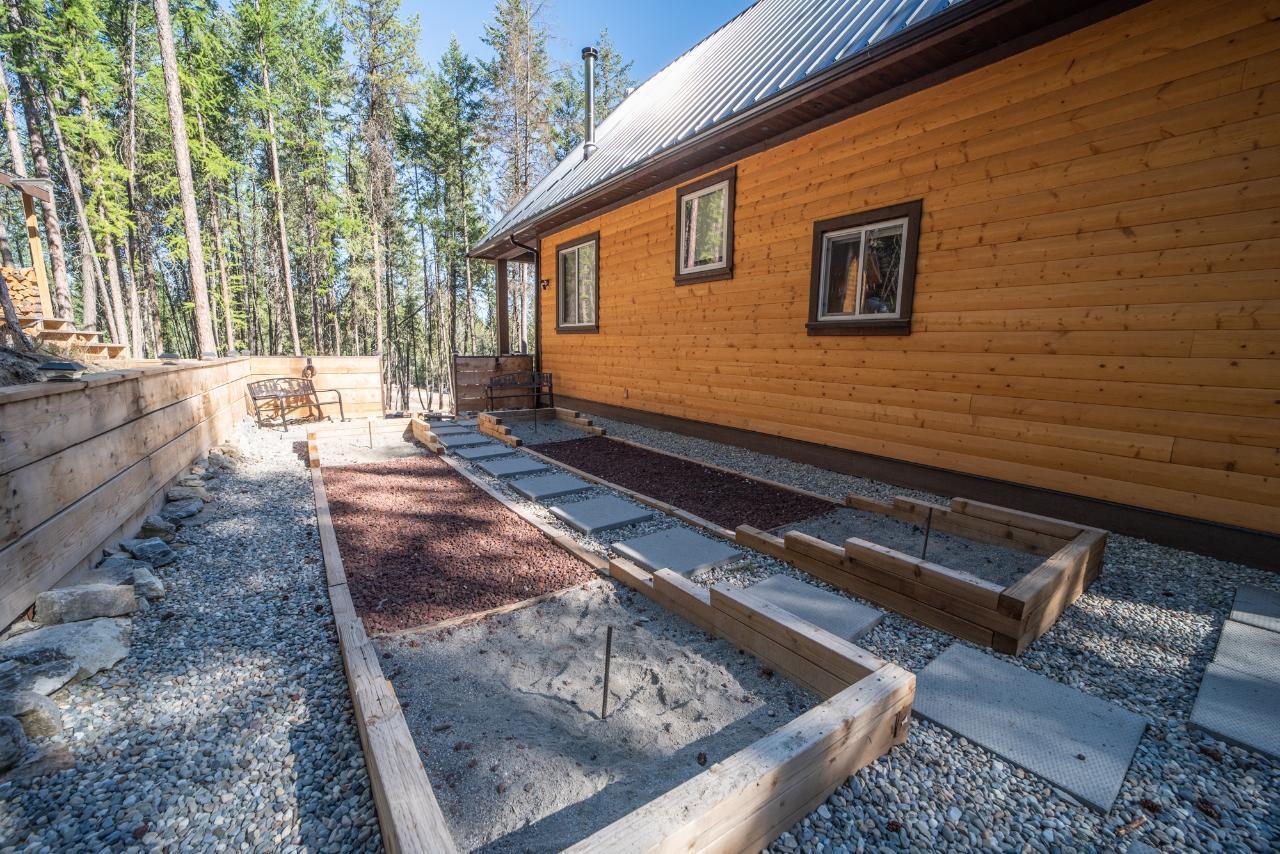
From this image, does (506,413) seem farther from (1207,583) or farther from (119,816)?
(1207,583)

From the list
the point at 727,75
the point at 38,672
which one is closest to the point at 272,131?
the point at 727,75

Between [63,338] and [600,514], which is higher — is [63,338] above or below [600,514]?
above

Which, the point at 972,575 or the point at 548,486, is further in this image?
the point at 548,486

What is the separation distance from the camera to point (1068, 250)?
3.55m

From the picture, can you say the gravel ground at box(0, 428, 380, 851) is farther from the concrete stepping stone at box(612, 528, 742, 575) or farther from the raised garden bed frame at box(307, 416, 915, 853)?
the concrete stepping stone at box(612, 528, 742, 575)

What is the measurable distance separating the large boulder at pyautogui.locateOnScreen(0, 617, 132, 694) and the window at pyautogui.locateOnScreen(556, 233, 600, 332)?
7.23 metres

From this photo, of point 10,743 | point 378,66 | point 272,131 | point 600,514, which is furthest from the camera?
point 378,66

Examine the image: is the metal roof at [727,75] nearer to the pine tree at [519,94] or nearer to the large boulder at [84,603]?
the large boulder at [84,603]

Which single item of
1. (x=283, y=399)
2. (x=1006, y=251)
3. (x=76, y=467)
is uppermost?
(x=1006, y=251)

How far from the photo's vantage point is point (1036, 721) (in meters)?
1.80

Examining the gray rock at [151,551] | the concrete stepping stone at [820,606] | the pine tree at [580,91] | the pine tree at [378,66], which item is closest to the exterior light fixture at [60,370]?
the gray rock at [151,551]

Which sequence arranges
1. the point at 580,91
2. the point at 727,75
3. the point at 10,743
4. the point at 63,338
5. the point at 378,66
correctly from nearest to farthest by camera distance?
the point at 10,743 → the point at 727,75 → the point at 63,338 → the point at 378,66 → the point at 580,91

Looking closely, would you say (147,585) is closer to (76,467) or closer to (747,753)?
(76,467)

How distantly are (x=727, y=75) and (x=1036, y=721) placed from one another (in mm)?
7386
